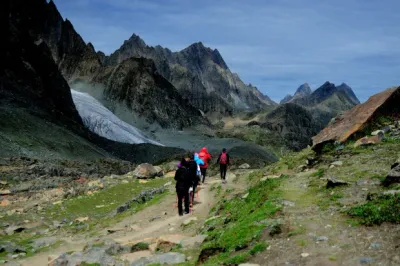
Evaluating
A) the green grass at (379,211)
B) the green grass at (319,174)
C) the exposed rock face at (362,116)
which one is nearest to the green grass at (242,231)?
the green grass at (319,174)

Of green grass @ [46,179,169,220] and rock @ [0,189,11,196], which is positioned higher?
rock @ [0,189,11,196]

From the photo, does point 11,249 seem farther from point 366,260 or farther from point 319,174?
point 366,260

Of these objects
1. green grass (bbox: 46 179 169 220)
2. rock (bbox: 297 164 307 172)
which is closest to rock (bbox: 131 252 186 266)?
rock (bbox: 297 164 307 172)

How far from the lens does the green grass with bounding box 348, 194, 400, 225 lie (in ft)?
36.1

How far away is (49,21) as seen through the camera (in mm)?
186750

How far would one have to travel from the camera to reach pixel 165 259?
1309 centimetres

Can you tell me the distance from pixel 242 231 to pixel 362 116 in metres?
14.9

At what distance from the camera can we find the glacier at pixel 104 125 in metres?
141

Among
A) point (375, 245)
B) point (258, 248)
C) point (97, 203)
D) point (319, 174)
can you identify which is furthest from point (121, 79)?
point (375, 245)

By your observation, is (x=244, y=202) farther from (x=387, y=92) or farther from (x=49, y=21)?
(x=49, y=21)

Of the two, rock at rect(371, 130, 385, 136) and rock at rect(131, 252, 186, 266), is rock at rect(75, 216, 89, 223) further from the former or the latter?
rock at rect(371, 130, 385, 136)

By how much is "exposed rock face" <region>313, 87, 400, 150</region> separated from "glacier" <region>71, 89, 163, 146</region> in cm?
11671

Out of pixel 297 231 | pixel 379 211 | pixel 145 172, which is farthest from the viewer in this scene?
pixel 145 172

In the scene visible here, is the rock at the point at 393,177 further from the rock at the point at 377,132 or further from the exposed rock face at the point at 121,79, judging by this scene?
the exposed rock face at the point at 121,79
